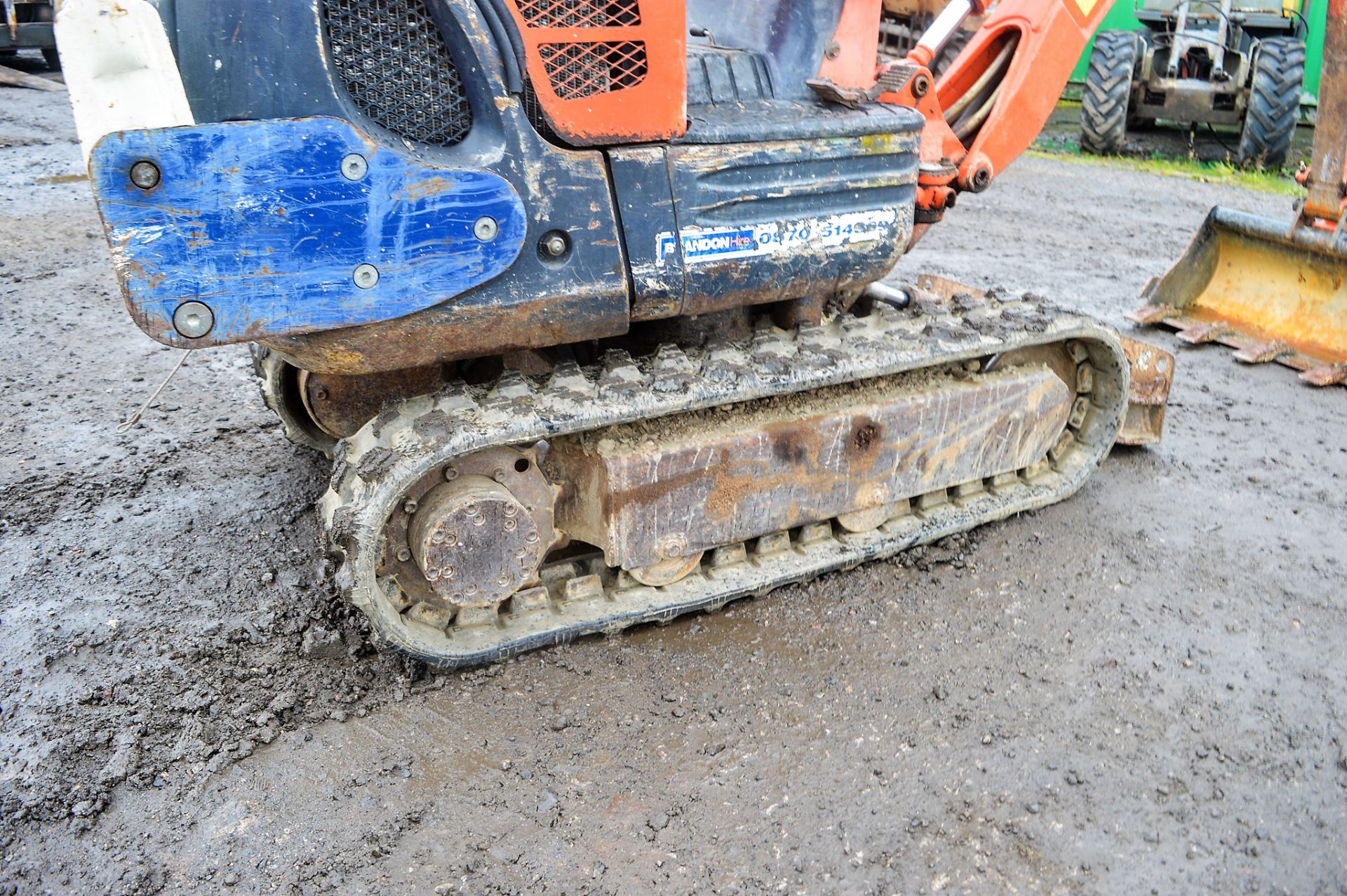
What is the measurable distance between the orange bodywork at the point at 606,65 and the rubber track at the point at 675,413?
0.65 meters

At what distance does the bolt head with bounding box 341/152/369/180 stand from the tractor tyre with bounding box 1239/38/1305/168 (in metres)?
9.30

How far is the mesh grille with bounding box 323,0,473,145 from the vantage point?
2.33m

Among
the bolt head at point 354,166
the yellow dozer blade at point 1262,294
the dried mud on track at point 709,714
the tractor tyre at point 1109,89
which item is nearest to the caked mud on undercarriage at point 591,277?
the bolt head at point 354,166

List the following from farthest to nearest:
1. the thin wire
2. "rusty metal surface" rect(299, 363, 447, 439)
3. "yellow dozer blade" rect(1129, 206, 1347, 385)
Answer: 1. "yellow dozer blade" rect(1129, 206, 1347, 385)
2. the thin wire
3. "rusty metal surface" rect(299, 363, 447, 439)

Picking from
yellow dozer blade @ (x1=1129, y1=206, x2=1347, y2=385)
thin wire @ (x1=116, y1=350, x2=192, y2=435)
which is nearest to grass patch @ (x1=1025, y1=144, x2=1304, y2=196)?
yellow dozer blade @ (x1=1129, y1=206, x2=1347, y2=385)

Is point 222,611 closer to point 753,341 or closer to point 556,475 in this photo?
point 556,475

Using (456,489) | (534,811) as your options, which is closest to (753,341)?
(456,489)

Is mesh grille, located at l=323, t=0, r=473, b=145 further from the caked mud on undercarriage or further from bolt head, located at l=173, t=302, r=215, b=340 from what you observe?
bolt head, located at l=173, t=302, r=215, b=340

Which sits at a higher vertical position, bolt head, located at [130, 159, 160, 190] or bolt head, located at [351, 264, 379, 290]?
bolt head, located at [130, 159, 160, 190]

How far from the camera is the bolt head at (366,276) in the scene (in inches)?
95.0

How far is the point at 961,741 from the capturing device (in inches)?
104

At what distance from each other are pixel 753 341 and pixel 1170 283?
334 centimetres

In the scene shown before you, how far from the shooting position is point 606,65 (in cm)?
258

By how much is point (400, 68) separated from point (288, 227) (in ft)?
1.46
